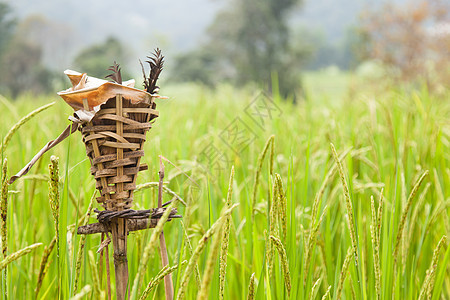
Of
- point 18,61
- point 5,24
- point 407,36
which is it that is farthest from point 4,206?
point 5,24

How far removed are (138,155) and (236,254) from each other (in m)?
0.46

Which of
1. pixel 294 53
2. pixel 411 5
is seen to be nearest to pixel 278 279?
pixel 411 5

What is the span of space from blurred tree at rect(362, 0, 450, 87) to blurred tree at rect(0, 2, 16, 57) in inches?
411

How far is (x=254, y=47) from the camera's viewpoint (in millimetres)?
13492

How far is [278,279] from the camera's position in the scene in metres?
0.42

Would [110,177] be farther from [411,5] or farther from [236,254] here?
[411,5]

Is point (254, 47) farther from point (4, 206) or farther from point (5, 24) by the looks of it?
point (4, 206)

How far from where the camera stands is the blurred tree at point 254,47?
43.1 feet

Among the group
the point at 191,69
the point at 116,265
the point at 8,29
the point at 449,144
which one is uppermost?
the point at 8,29

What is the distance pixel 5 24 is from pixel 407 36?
1191 centimetres

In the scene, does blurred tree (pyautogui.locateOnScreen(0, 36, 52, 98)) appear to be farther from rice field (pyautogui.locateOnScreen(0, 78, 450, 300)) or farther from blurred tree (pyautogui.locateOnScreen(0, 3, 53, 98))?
rice field (pyautogui.locateOnScreen(0, 78, 450, 300))

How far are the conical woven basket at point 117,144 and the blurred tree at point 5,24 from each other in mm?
13407

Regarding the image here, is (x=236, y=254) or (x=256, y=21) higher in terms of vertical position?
(x=256, y=21)

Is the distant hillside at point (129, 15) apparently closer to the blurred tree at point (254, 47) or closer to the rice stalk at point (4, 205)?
the blurred tree at point (254, 47)
